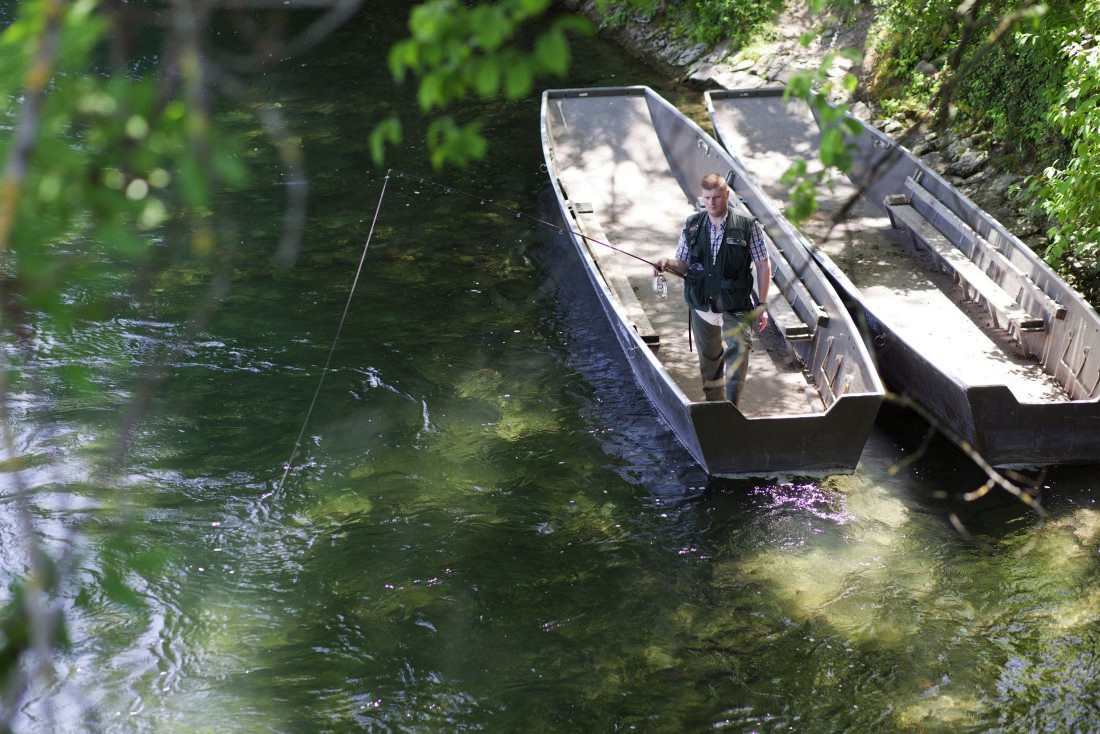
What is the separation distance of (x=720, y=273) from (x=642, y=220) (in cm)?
355

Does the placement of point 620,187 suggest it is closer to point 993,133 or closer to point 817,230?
point 817,230

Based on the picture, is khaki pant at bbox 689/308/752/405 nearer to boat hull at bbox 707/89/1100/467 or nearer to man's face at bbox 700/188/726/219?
man's face at bbox 700/188/726/219

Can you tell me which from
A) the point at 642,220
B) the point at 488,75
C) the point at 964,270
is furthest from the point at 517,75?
the point at 642,220

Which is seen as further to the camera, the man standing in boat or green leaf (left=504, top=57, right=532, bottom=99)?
the man standing in boat

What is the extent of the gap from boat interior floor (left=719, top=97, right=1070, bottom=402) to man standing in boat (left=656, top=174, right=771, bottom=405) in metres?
0.52

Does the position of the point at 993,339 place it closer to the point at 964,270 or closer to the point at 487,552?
the point at 964,270

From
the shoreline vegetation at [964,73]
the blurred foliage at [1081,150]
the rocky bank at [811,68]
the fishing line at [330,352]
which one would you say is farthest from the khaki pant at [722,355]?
the rocky bank at [811,68]

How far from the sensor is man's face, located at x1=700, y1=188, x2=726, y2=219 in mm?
6445

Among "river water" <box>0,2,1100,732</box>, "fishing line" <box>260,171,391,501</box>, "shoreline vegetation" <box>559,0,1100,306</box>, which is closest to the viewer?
"river water" <box>0,2,1100,732</box>

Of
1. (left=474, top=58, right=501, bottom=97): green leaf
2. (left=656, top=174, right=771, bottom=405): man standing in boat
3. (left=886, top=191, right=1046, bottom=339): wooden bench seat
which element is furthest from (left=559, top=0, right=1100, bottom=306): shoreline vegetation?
(left=474, top=58, right=501, bottom=97): green leaf

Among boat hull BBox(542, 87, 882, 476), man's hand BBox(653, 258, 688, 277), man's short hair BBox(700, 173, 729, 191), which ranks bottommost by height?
boat hull BBox(542, 87, 882, 476)

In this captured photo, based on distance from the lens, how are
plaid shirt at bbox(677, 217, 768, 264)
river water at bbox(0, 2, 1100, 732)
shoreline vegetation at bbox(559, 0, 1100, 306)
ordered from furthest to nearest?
shoreline vegetation at bbox(559, 0, 1100, 306), plaid shirt at bbox(677, 217, 768, 264), river water at bbox(0, 2, 1100, 732)

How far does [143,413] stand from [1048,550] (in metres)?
6.18

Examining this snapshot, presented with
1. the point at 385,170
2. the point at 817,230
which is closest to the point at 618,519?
the point at 817,230
